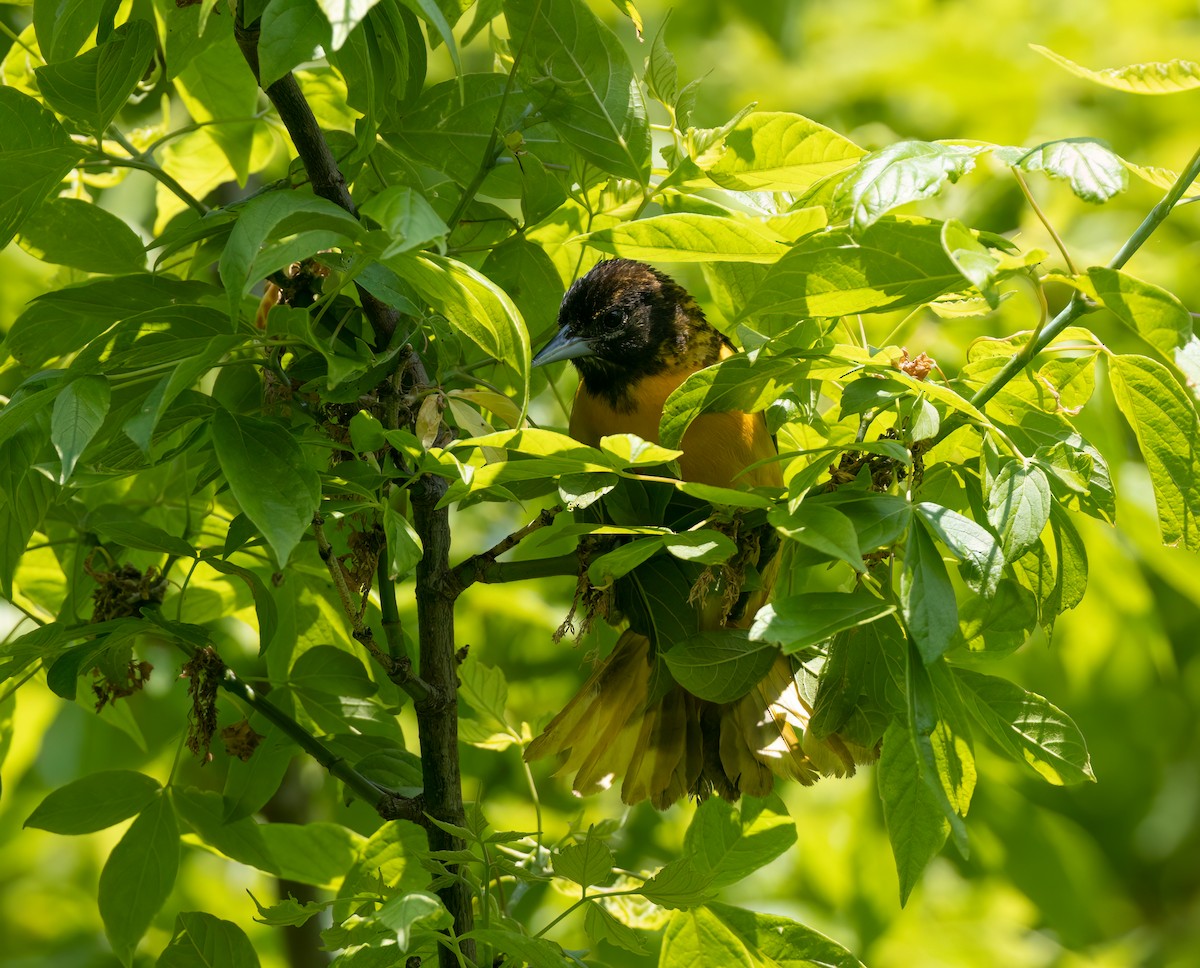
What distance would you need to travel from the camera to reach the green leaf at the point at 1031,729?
4.75ft

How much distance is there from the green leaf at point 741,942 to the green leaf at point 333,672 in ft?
1.83

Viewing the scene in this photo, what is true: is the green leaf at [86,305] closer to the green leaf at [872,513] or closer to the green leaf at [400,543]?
the green leaf at [400,543]

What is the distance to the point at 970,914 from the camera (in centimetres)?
371

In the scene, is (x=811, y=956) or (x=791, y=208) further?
(x=811, y=956)

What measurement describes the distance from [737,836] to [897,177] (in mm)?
1059

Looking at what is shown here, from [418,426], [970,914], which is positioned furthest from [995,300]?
[970,914]

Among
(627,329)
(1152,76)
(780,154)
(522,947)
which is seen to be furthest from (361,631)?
(627,329)

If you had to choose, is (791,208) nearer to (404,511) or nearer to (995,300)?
(995,300)

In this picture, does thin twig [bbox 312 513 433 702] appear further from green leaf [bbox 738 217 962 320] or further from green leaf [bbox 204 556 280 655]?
green leaf [bbox 738 217 962 320]

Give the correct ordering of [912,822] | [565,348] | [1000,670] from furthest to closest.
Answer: [1000,670] < [565,348] < [912,822]

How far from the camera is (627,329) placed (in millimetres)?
2842

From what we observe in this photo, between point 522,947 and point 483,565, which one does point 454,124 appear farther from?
point 522,947

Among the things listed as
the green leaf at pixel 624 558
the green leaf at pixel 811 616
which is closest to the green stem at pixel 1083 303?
the green leaf at pixel 811 616

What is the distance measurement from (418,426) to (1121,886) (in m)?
6.12
